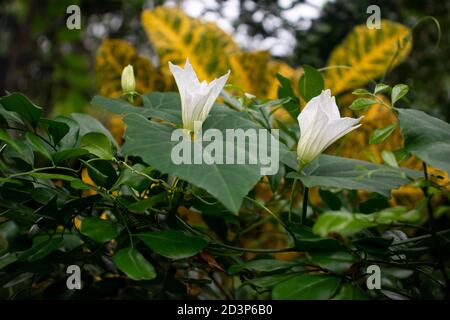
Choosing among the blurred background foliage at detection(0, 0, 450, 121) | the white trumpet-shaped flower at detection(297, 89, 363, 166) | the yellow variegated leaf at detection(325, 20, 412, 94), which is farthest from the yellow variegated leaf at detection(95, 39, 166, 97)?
the white trumpet-shaped flower at detection(297, 89, 363, 166)

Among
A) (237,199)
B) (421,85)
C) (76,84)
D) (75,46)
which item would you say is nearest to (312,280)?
(237,199)

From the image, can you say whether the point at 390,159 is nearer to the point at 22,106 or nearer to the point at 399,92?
the point at 399,92

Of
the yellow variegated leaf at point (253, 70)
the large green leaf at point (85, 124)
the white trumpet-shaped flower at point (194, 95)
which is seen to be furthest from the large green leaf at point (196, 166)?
the yellow variegated leaf at point (253, 70)

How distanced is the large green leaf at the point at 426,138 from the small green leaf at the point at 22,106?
0.33 m

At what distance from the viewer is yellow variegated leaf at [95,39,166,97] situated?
3.31 feet

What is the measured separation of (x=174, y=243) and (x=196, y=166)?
11cm

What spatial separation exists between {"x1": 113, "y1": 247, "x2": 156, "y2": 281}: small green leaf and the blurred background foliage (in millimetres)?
576

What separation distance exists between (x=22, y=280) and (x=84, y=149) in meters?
0.21

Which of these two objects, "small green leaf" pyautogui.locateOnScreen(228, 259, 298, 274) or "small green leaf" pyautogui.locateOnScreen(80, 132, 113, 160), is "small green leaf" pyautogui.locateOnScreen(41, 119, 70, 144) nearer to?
"small green leaf" pyautogui.locateOnScreen(80, 132, 113, 160)

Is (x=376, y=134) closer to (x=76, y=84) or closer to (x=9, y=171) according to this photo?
(x=9, y=171)

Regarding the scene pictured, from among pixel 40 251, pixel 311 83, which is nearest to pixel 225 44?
pixel 311 83

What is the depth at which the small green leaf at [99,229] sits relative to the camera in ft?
1.34

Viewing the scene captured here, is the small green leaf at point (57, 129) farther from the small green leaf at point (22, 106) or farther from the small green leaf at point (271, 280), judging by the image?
the small green leaf at point (271, 280)

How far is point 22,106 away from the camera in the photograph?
43 centimetres
